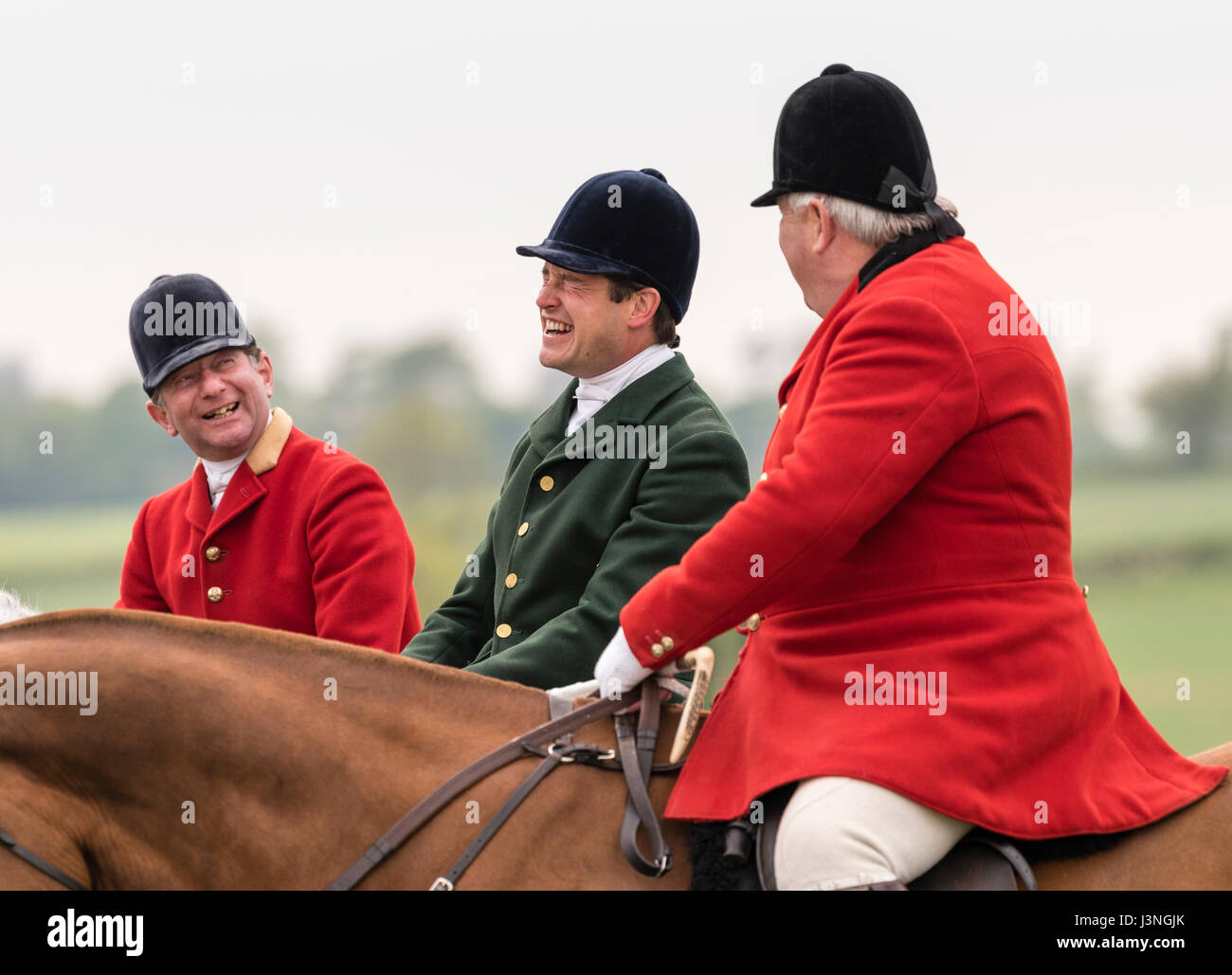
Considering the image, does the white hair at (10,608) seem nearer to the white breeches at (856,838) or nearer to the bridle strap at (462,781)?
the bridle strap at (462,781)

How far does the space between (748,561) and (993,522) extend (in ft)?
1.70

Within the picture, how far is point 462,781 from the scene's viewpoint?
299 centimetres

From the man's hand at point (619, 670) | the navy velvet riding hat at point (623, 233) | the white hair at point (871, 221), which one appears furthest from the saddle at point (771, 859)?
the navy velvet riding hat at point (623, 233)

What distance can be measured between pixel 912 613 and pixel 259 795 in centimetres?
141

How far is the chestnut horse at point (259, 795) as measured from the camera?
2.87 meters

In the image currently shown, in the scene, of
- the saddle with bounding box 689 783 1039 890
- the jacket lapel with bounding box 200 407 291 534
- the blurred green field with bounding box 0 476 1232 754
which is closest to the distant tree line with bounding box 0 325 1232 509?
the blurred green field with bounding box 0 476 1232 754

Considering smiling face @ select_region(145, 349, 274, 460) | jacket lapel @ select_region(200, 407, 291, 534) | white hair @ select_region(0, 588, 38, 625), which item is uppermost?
smiling face @ select_region(145, 349, 274, 460)

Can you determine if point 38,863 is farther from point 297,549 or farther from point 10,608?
point 297,549

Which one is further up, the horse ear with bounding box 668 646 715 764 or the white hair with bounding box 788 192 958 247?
the white hair with bounding box 788 192 958 247

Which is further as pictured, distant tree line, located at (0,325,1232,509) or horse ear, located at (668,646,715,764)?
distant tree line, located at (0,325,1232,509)

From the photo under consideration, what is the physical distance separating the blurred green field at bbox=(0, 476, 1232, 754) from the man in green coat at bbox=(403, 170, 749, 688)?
3171 centimetres

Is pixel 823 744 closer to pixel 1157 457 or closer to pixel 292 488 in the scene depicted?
pixel 292 488

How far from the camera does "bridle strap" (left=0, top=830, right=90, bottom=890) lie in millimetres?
2748

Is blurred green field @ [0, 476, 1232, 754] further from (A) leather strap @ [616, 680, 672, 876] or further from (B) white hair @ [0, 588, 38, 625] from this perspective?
(A) leather strap @ [616, 680, 672, 876]
